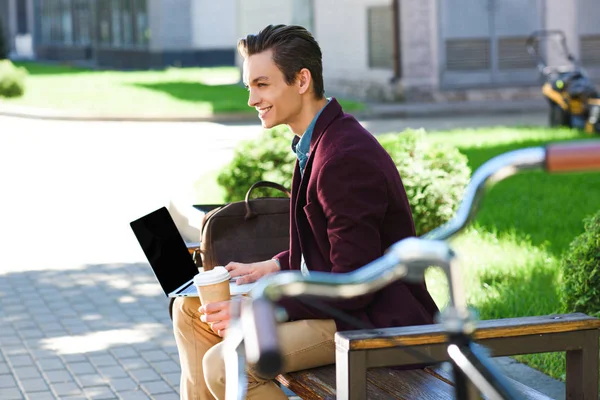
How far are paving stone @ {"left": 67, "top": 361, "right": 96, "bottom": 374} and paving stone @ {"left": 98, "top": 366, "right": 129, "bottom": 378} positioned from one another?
52 mm

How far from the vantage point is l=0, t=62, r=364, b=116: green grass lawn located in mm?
23062

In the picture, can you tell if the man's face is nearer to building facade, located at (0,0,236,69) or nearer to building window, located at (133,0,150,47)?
building facade, located at (0,0,236,69)

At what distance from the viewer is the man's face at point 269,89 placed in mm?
3662

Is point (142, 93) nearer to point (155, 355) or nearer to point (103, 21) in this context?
point (155, 355)

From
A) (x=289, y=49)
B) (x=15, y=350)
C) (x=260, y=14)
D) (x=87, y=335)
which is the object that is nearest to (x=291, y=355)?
(x=289, y=49)

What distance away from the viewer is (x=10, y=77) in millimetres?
26562

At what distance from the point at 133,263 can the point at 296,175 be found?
507 centimetres

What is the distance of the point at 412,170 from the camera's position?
26.7 feet

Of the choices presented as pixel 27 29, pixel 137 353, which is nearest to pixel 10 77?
pixel 137 353

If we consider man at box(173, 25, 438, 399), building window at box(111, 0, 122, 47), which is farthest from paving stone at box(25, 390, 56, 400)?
building window at box(111, 0, 122, 47)

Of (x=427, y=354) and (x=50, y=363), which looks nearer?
(x=427, y=354)

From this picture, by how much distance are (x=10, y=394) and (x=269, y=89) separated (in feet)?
8.12

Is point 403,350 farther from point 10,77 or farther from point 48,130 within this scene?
point 10,77

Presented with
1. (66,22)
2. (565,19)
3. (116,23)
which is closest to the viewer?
(565,19)
